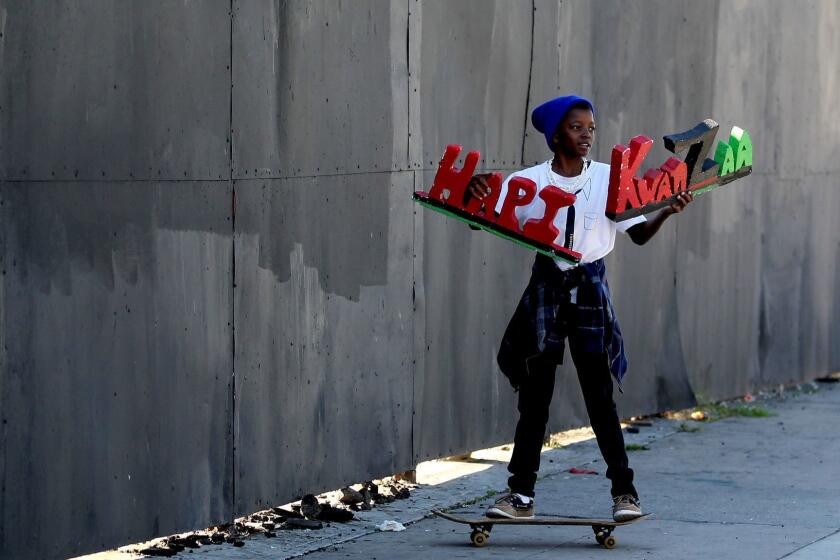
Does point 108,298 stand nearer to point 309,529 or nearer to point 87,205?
point 87,205

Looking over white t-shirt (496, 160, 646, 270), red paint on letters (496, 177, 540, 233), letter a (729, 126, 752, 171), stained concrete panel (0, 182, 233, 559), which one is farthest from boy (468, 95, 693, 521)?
stained concrete panel (0, 182, 233, 559)

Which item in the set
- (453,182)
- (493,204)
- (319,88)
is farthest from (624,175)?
(319,88)

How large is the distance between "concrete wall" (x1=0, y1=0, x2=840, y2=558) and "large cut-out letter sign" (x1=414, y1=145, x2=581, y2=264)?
86 centimetres

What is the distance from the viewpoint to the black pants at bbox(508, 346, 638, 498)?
704 cm

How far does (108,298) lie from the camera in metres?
6.25

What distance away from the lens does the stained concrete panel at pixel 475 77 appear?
27.8 ft

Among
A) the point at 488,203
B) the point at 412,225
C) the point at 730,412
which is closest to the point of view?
the point at 488,203

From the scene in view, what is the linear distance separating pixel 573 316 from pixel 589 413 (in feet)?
1.38

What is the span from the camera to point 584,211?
6961mm

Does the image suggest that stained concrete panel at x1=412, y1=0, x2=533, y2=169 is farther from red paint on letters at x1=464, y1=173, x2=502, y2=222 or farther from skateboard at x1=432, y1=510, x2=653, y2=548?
skateboard at x1=432, y1=510, x2=653, y2=548

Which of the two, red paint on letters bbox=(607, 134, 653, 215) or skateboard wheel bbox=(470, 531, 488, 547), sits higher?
red paint on letters bbox=(607, 134, 653, 215)

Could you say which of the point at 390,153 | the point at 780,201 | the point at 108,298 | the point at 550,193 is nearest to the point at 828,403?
the point at 780,201

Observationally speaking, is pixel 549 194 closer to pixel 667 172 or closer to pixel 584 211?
pixel 584 211

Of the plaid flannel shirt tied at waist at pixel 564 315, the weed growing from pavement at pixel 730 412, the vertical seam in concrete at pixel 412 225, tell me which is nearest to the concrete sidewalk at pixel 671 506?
the weed growing from pavement at pixel 730 412
